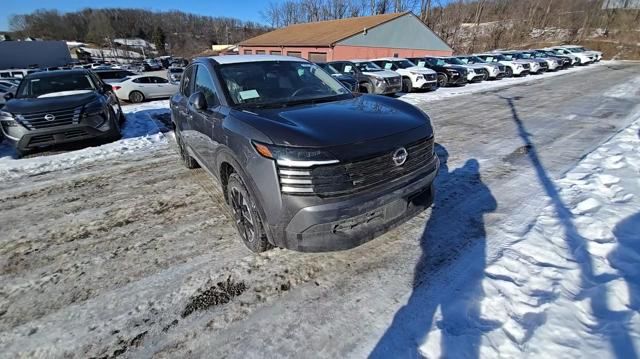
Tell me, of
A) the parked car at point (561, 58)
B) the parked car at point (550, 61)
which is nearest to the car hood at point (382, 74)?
the parked car at point (550, 61)

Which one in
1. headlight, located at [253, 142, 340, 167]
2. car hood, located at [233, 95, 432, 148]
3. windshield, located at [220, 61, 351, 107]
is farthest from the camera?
windshield, located at [220, 61, 351, 107]

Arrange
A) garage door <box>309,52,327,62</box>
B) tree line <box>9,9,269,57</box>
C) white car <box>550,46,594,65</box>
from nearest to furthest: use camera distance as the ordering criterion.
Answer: white car <box>550,46,594,65</box>
garage door <box>309,52,327,62</box>
tree line <box>9,9,269,57</box>

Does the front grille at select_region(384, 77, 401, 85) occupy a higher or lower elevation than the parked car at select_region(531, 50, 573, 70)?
higher

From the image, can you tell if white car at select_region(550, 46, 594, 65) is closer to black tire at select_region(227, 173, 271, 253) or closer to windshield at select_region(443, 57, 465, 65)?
windshield at select_region(443, 57, 465, 65)

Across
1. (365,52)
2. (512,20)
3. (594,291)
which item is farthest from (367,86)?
Result: (512,20)

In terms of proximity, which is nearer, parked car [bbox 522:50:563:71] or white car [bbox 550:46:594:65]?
parked car [bbox 522:50:563:71]

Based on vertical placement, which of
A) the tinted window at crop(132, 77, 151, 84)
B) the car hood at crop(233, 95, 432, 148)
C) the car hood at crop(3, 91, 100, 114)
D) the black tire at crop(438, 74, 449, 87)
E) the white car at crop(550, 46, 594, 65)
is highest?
the car hood at crop(233, 95, 432, 148)

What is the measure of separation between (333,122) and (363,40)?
32.1 metres

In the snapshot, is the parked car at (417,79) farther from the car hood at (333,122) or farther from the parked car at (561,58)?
the parked car at (561,58)

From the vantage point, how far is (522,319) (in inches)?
85.4

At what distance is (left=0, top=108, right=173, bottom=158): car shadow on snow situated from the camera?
6763mm

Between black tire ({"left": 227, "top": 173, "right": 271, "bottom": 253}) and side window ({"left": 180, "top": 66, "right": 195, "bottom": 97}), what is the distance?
2027 mm

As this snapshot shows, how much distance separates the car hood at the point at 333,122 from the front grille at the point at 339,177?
17 centimetres

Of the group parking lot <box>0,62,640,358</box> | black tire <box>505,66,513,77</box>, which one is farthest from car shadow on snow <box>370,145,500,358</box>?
black tire <box>505,66,513,77</box>
